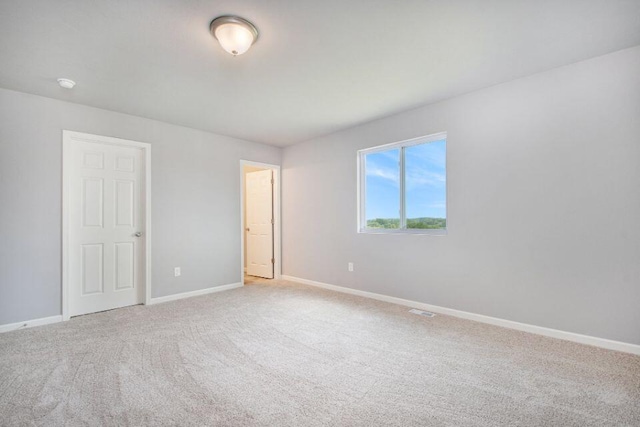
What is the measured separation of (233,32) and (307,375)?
2.46 metres

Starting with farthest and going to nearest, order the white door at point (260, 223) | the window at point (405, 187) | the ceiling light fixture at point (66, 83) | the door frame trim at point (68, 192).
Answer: the white door at point (260, 223)
the window at point (405, 187)
the door frame trim at point (68, 192)
the ceiling light fixture at point (66, 83)

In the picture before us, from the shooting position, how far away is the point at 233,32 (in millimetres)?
2055

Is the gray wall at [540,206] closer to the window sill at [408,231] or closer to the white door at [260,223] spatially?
the window sill at [408,231]

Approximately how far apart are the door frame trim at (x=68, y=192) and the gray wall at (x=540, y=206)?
3076 millimetres

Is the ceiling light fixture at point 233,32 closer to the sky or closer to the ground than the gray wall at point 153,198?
closer to the sky

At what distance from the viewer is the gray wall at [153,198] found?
9.90ft

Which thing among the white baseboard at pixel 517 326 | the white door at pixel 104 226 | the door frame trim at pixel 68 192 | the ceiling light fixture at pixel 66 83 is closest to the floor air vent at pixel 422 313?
the white baseboard at pixel 517 326

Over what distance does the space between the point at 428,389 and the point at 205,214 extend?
3.72 meters

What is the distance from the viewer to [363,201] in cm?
436

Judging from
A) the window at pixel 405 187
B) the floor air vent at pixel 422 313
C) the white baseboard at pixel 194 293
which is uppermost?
the window at pixel 405 187

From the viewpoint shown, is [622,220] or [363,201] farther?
[363,201]

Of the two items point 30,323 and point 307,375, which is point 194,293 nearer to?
point 30,323

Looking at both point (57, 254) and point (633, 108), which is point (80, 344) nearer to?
point (57, 254)

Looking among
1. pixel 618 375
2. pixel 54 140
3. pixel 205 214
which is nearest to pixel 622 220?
pixel 618 375
